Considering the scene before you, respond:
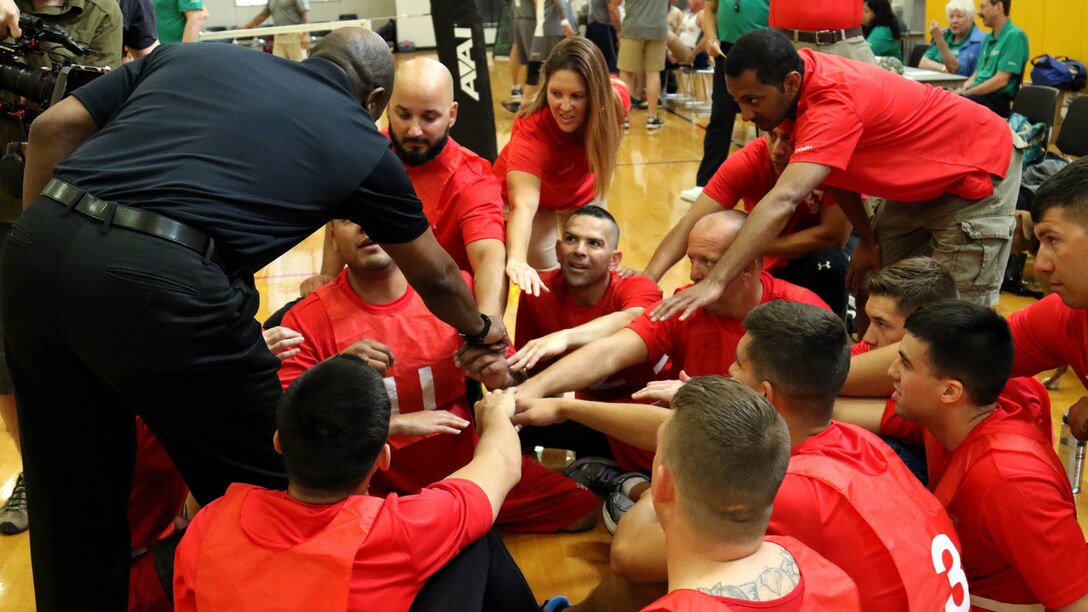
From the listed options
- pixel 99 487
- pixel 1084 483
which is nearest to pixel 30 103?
pixel 99 487

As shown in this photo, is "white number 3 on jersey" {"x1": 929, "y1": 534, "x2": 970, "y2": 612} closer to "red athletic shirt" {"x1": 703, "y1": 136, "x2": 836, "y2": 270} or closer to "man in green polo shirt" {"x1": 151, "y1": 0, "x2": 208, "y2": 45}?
"red athletic shirt" {"x1": 703, "y1": 136, "x2": 836, "y2": 270}

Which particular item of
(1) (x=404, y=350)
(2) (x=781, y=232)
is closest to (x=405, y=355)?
(1) (x=404, y=350)

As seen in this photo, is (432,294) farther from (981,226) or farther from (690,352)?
(981,226)

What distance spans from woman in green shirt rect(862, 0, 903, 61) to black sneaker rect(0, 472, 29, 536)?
25.5 ft

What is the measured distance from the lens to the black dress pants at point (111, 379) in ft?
5.79

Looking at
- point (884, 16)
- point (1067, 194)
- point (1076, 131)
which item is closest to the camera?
point (1067, 194)

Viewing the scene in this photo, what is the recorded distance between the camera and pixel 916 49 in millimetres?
9078

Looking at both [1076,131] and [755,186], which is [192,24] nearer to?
[755,186]

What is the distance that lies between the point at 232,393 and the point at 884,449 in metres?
1.28

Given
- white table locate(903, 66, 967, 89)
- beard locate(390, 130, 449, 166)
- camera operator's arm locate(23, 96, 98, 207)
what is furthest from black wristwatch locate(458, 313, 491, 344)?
white table locate(903, 66, 967, 89)

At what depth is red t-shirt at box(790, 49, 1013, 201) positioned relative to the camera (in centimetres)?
306

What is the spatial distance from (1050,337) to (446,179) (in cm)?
185

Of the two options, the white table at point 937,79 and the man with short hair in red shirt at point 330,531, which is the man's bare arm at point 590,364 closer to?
the man with short hair in red shirt at point 330,531

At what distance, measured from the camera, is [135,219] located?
1.78 m
